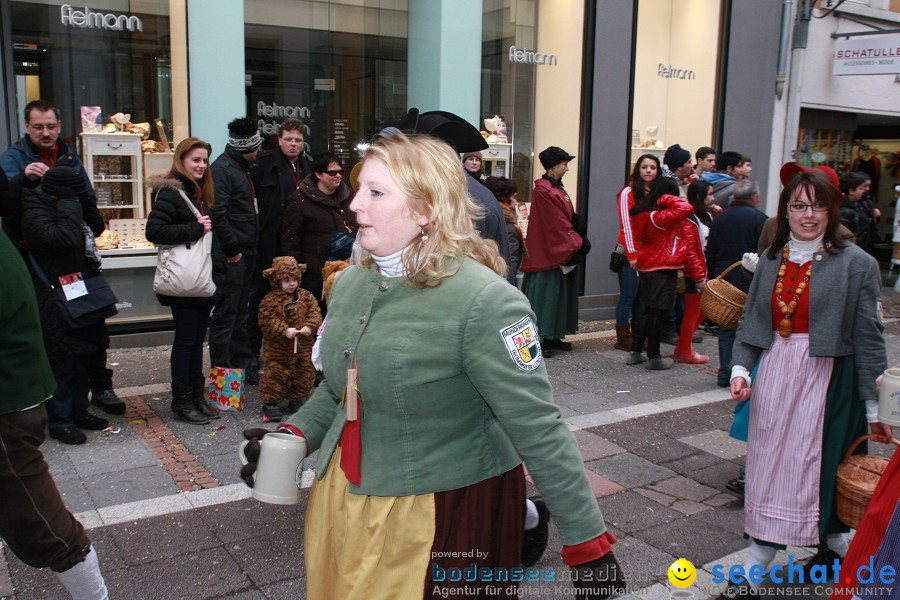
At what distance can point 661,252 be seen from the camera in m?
8.11

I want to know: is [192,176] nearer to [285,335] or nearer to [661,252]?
[285,335]

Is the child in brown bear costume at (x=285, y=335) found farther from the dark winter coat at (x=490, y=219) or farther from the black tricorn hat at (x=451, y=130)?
the black tricorn hat at (x=451, y=130)

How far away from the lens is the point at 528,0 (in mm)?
10555

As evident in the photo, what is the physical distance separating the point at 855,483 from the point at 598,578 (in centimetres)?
204

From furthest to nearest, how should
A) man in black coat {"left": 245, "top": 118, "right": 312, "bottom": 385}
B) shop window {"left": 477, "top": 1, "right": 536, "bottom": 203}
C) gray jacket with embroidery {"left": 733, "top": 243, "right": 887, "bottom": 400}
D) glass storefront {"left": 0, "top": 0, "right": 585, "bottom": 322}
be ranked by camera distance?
shop window {"left": 477, "top": 1, "right": 536, "bottom": 203} → glass storefront {"left": 0, "top": 0, "right": 585, "bottom": 322} → man in black coat {"left": 245, "top": 118, "right": 312, "bottom": 385} → gray jacket with embroidery {"left": 733, "top": 243, "right": 887, "bottom": 400}

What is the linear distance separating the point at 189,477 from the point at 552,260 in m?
4.52

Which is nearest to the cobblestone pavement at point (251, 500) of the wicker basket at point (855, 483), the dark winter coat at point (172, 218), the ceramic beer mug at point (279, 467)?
the wicker basket at point (855, 483)

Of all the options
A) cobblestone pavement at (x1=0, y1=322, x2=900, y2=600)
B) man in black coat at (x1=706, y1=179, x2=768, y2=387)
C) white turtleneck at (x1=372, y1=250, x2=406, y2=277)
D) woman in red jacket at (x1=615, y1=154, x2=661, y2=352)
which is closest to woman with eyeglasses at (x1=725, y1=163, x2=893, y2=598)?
cobblestone pavement at (x1=0, y1=322, x2=900, y2=600)

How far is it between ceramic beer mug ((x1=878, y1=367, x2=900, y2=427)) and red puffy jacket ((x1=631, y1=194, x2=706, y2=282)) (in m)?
4.47

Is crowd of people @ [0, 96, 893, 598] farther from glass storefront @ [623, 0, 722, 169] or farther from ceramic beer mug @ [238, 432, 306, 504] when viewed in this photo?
glass storefront @ [623, 0, 722, 169]

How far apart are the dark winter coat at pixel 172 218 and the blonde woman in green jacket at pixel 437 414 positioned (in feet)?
12.4

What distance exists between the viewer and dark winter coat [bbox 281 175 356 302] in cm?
682

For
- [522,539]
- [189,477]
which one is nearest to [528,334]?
[522,539]

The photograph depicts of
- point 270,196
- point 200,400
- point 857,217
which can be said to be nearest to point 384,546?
point 200,400
